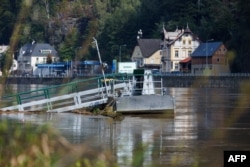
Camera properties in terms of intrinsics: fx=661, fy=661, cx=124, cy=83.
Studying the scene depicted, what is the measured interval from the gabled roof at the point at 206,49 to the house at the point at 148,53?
38.1ft

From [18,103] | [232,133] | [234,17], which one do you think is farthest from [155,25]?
[232,133]

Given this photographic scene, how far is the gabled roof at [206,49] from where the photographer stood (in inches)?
3189

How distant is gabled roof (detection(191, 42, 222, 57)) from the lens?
81012 millimetres

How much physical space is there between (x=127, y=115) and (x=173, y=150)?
9998mm

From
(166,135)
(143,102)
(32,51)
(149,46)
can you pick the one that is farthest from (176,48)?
(166,135)

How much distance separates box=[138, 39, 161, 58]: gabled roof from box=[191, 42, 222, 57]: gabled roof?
11418 mm

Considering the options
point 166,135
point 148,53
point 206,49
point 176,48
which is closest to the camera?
point 166,135

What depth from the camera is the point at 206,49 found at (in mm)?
84375

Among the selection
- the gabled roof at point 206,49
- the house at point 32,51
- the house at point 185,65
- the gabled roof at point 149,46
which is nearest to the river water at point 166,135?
the house at point 32,51

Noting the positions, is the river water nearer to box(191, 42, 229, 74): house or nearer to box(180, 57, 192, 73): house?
box(191, 42, 229, 74): house

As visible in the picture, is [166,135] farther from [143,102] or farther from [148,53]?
[148,53]

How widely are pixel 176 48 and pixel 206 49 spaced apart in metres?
10.8

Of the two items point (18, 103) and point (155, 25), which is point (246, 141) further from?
point (155, 25)

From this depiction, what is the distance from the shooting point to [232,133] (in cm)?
1520
